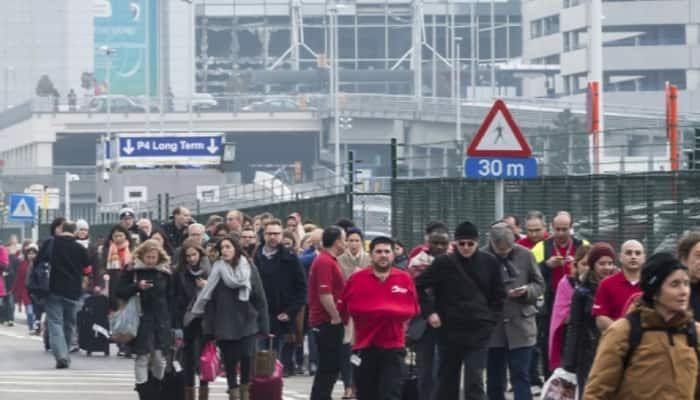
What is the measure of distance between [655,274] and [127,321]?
30.2ft

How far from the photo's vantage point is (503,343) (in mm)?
16703

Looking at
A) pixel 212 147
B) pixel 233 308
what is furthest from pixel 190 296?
pixel 212 147

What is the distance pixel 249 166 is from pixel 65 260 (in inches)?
4696

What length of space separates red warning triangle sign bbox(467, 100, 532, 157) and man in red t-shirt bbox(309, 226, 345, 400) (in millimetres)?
1282

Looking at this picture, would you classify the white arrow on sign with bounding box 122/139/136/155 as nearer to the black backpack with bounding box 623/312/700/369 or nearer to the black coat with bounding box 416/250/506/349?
the black coat with bounding box 416/250/506/349

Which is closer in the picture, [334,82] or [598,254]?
[598,254]

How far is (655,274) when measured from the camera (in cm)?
919

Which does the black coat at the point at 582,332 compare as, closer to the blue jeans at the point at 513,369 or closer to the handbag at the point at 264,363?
the blue jeans at the point at 513,369

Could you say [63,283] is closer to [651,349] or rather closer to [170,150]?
[651,349]

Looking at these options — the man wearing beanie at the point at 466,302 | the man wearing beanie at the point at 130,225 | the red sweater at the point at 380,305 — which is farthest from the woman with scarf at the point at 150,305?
the man wearing beanie at the point at 130,225

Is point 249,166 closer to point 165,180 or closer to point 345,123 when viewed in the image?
point 345,123

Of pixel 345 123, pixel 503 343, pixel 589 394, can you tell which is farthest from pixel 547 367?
pixel 345 123

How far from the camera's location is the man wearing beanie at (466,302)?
51.3ft

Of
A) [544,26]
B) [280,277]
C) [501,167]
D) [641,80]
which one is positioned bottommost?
[280,277]
